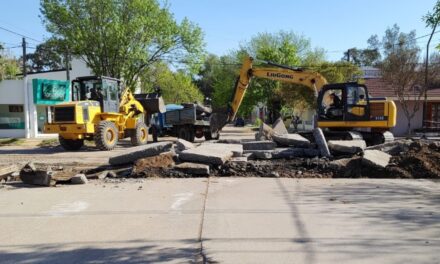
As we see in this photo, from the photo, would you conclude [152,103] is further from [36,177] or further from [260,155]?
[36,177]

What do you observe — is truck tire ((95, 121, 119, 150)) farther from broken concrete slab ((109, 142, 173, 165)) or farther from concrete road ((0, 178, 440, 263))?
concrete road ((0, 178, 440, 263))

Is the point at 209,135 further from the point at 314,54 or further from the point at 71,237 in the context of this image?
the point at 314,54

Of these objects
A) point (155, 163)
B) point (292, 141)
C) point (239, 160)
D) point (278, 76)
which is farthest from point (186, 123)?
point (155, 163)

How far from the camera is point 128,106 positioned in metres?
22.2

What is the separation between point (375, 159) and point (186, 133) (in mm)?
14482

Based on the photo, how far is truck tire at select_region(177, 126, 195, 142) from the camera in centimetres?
2519

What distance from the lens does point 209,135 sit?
84.8 feet

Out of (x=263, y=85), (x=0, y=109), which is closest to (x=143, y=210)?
(x=0, y=109)

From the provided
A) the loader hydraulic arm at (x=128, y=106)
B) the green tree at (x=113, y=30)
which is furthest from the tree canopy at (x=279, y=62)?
the loader hydraulic arm at (x=128, y=106)

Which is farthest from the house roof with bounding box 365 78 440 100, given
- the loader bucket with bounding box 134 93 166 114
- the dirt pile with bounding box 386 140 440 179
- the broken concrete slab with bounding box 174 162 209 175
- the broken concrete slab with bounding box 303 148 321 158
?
the broken concrete slab with bounding box 174 162 209 175

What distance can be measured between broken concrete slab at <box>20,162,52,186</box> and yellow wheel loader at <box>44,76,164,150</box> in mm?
8292

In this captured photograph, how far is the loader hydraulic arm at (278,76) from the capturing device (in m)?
19.9

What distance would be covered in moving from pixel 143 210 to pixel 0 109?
26.6m

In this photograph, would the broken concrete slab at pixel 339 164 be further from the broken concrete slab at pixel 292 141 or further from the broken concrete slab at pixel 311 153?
the broken concrete slab at pixel 292 141
